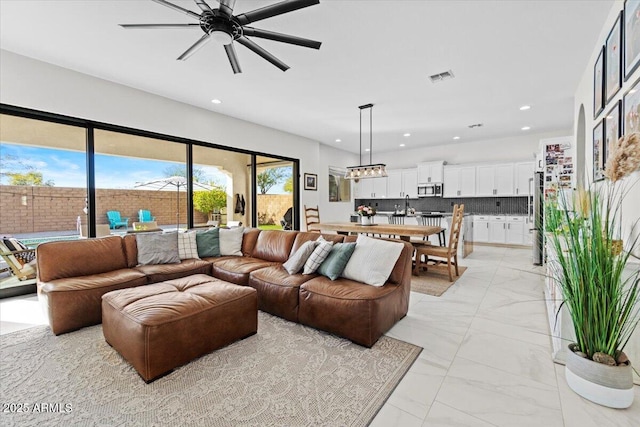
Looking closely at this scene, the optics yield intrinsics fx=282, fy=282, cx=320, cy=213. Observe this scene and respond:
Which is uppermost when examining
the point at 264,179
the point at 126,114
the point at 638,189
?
the point at 126,114

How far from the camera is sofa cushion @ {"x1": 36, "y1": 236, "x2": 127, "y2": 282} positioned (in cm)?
277

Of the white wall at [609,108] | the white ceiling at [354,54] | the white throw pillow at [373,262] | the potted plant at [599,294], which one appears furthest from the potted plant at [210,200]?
the white wall at [609,108]

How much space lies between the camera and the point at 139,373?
1.85 m

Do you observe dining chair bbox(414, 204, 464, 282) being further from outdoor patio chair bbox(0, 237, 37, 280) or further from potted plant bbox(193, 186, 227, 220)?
outdoor patio chair bbox(0, 237, 37, 280)

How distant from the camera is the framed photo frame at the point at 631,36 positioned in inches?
73.5

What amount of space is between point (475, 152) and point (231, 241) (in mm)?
6805

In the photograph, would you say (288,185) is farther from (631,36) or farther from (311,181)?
(631,36)

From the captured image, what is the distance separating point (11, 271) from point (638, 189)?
6074 mm

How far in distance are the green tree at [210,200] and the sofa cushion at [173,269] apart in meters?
1.67

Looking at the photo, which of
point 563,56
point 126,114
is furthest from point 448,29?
point 126,114

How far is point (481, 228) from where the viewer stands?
7141 mm

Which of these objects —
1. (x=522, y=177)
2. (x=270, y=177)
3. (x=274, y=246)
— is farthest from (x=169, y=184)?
(x=522, y=177)

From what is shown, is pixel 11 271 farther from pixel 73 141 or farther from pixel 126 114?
pixel 126 114

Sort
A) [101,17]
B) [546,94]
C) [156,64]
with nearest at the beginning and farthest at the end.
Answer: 1. [101,17]
2. [156,64]
3. [546,94]
